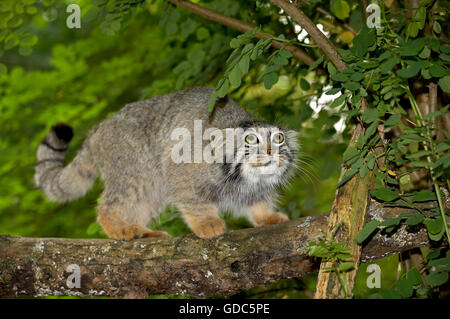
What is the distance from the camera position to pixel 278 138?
14.2ft

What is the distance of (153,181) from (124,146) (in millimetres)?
454

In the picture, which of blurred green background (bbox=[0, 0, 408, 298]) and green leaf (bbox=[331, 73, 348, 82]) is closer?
green leaf (bbox=[331, 73, 348, 82])

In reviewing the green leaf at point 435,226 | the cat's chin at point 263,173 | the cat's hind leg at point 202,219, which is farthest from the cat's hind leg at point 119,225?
the green leaf at point 435,226

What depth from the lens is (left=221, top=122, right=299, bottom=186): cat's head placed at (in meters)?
4.19

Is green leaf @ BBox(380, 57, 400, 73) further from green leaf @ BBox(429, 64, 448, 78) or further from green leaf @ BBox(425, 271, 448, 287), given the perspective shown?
green leaf @ BBox(425, 271, 448, 287)

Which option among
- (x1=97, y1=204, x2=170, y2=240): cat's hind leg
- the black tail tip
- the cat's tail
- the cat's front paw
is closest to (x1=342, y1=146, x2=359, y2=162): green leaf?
the cat's front paw

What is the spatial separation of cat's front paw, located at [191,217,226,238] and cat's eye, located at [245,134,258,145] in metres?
0.74

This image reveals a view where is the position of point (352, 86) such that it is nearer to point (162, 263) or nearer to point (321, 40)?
point (321, 40)

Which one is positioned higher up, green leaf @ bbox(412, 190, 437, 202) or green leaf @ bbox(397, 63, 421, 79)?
green leaf @ bbox(397, 63, 421, 79)

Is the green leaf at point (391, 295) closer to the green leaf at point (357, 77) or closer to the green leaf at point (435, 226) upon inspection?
the green leaf at point (435, 226)

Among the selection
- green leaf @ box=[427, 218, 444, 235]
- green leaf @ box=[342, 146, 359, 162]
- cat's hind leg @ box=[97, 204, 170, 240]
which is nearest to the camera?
green leaf @ box=[427, 218, 444, 235]

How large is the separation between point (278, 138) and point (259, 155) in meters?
0.29

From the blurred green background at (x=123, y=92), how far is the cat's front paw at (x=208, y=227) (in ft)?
3.05
